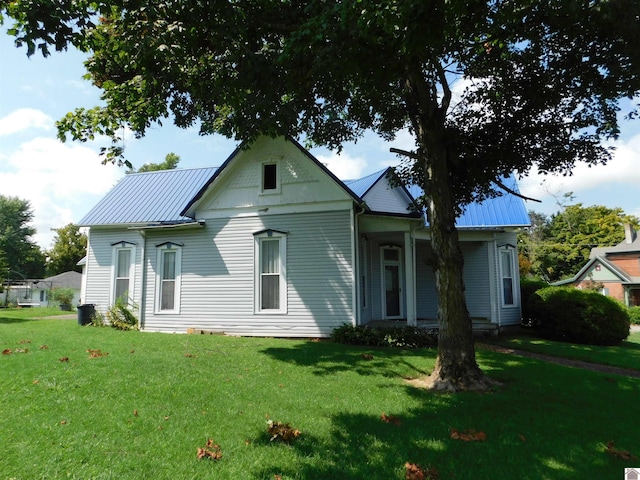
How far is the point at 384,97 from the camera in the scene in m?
10.6

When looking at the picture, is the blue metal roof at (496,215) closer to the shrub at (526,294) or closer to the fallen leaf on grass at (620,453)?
the shrub at (526,294)

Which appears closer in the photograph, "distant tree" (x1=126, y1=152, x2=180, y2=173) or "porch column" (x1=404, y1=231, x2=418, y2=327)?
"porch column" (x1=404, y1=231, x2=418, y2=327)

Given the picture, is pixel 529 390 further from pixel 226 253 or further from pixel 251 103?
pixel 226 253

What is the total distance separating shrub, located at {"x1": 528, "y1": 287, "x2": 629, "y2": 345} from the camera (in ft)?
44.0

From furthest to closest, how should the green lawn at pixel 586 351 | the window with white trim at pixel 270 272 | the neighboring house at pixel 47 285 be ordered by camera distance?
the neighboring house at pixel 47 285
the window with white trim at pixel 270 272
the green lawn at pixel 586 351

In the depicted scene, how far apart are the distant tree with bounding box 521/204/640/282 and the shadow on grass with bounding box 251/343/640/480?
48837mm

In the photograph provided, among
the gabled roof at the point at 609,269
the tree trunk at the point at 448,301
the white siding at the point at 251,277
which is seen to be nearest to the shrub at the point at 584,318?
the white siding at the point at 251,277

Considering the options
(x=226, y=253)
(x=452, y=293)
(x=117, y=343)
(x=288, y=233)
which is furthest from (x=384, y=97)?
(x=117, y=343)

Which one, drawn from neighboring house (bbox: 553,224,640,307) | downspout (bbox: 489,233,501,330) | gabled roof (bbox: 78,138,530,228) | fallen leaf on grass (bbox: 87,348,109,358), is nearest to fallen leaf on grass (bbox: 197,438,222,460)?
fallen leaf on grass (bbox: 87,348,109,358)

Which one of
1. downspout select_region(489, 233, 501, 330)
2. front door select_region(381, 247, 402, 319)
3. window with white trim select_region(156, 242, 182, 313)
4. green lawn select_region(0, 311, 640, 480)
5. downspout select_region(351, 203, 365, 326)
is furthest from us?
front door select_region(381, 247, 402, 319)

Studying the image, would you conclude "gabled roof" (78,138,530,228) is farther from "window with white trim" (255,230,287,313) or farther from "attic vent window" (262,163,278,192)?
"window with white trim" (255,230,287,313)

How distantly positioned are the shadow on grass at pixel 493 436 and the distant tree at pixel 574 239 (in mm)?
48837

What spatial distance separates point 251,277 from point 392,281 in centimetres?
545

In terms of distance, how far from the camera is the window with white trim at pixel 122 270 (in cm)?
1498
